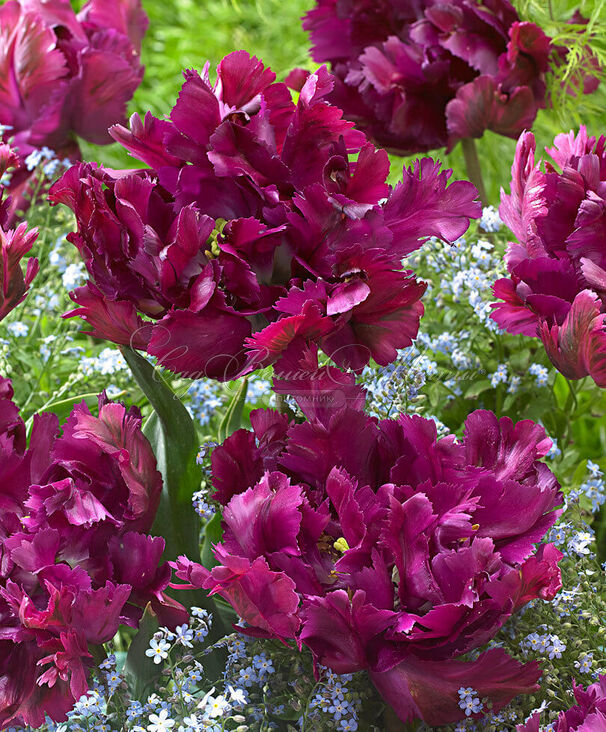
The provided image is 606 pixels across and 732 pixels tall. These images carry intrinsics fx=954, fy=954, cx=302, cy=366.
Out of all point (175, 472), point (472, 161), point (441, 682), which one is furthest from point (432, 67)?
point (441, 682)

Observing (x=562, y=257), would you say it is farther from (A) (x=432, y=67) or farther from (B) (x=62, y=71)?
(B) (x=62, y=71)

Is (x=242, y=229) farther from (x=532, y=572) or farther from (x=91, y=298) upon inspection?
(x=532, y=572)

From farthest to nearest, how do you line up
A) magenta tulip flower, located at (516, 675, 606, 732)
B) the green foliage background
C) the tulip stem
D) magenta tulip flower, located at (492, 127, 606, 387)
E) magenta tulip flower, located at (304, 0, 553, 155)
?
the green foliage background
the tulip stem
magenta tulip flower, located at (304, 0, 553, 155)
magenta tulip flower, located at (492, 127, 606, 387)
magenta tulip flower, located at (516, 675, 606, 732)

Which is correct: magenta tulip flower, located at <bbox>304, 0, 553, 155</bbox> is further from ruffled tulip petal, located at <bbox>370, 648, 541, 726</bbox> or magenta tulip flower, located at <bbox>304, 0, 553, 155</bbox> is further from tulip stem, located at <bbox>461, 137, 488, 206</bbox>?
ruffled tulip petal, located at <bbox>370, 648, 541, 726</bbox>

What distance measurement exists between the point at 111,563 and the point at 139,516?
0.03 meters

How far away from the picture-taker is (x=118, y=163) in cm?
222

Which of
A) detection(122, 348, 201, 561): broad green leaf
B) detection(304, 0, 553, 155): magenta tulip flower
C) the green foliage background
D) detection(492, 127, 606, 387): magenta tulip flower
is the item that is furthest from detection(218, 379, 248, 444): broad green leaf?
the green foliage background

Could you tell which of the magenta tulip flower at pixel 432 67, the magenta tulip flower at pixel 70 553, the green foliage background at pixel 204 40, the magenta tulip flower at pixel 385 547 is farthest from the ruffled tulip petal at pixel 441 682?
the green foliage background at pixel 204 40

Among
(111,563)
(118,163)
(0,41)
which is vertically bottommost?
(118,163)

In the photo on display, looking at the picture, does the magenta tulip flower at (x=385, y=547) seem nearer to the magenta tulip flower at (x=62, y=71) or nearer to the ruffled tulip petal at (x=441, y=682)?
the ruffled tulip petal at (x=441, y=682)

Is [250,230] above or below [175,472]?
above

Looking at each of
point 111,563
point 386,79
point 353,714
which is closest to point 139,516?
point 111,563

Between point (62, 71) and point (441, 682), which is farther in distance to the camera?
point (62, 71)

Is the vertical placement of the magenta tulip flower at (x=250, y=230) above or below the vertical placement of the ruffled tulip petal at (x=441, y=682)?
above
